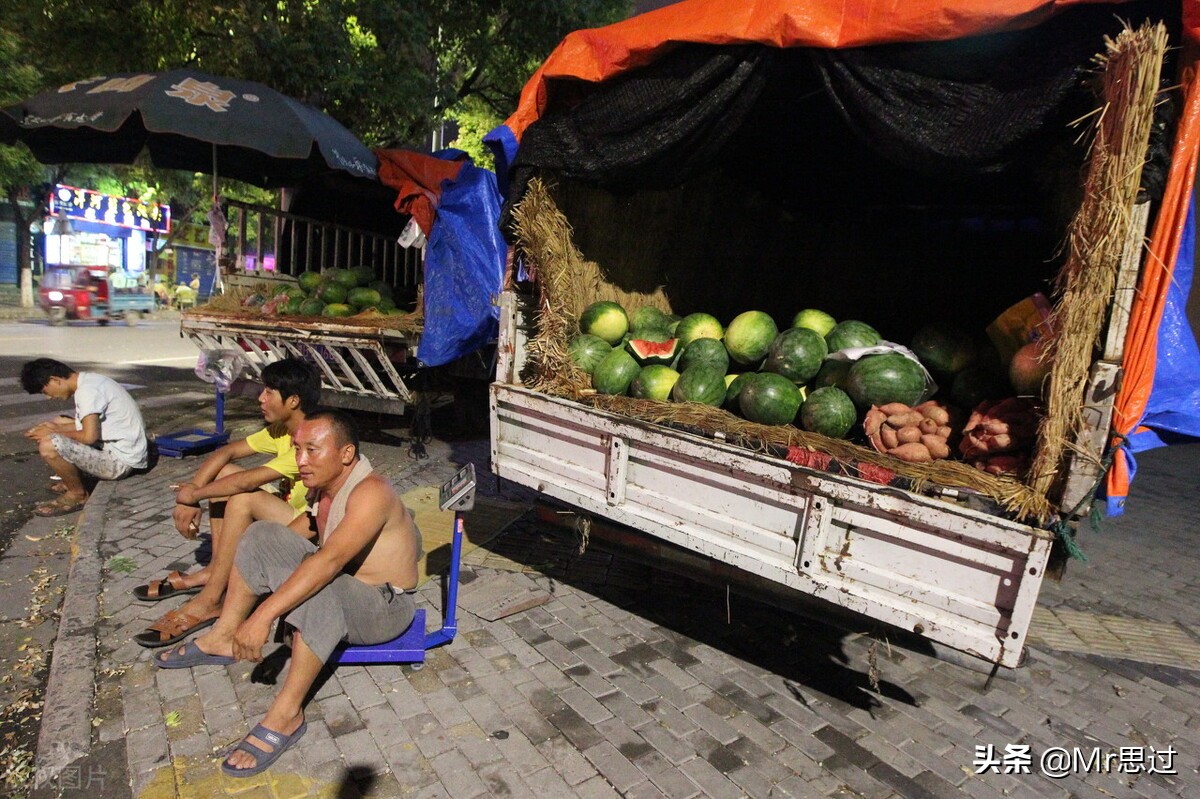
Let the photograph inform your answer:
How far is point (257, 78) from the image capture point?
944 centimetres

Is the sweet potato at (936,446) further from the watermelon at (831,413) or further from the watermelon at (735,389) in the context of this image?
the watermelon at (735,389)

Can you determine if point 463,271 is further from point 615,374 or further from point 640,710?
point 640,710

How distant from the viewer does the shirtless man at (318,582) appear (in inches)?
105

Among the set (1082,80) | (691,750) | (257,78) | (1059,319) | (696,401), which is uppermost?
(257,78)

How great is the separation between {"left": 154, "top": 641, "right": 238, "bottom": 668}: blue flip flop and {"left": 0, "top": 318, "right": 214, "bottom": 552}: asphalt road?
2434 mm

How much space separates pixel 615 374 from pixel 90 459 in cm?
473

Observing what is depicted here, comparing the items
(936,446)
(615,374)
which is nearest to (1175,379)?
(936,446)

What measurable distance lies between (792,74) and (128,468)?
20.5 ft

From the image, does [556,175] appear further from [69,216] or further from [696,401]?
[69,216]

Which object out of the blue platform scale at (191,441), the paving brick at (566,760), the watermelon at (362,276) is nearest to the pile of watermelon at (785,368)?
the paving brick at (566,760)

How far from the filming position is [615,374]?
388cm

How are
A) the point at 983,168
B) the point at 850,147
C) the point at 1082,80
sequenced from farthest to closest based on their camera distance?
1. the point at 850,147
2. the point at 983,168
3. the point at 1082,80

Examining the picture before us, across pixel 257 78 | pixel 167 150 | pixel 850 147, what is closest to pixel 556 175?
pixel 850 147

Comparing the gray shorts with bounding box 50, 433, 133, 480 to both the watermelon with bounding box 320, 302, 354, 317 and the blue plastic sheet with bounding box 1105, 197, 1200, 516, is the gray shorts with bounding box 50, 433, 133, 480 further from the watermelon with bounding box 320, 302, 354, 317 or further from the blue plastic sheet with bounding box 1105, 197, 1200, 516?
the blue plastic sheet with bounding box 1105, 197, 1200, 516
